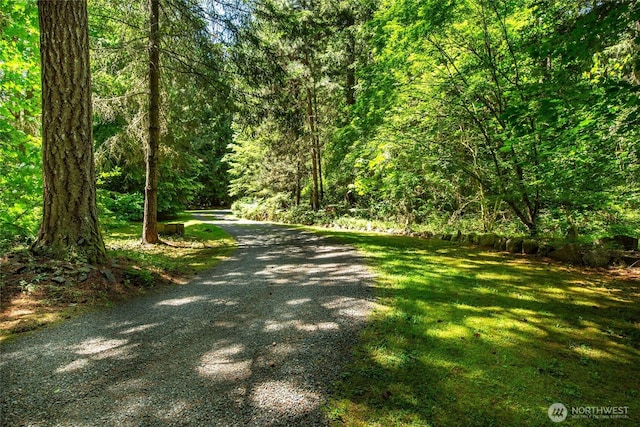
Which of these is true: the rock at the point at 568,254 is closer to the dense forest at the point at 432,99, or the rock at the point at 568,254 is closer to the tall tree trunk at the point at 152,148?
the dense forest at the point at 432,99

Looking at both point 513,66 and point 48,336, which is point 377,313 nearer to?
point 48,336

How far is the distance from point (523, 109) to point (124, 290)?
577 cm

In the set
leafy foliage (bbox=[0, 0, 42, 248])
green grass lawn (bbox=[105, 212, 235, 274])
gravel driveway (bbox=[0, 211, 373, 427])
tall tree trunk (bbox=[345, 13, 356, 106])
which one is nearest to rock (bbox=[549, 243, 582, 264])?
gravel driveway (bbox=[0, 211, 373, 427])

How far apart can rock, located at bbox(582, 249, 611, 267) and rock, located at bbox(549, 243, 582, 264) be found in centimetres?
15

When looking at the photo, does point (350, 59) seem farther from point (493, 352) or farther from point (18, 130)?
point (493, 352)

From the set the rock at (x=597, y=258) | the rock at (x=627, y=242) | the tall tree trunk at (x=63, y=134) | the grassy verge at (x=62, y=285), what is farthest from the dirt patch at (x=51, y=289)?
the rock at (x=627, y=242)

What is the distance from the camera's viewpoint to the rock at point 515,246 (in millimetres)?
7514

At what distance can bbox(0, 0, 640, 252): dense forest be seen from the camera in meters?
4.61

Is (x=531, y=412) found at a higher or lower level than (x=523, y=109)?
lower

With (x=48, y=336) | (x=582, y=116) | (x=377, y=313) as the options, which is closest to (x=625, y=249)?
(x=582, y=116)

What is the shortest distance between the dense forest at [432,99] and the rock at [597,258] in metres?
0.85

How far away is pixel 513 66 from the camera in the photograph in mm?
7148

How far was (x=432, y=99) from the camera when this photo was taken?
852cm

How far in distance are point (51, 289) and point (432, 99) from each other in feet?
28.5
